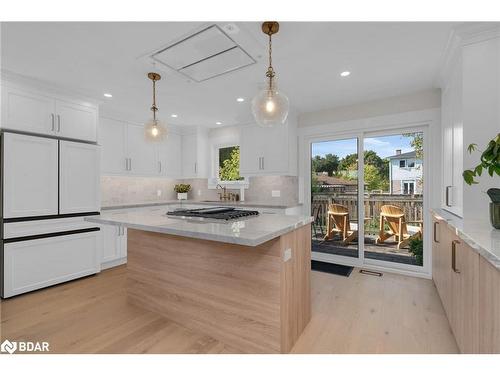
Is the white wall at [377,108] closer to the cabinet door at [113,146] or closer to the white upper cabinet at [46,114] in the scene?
the cabinet door at [113,146]

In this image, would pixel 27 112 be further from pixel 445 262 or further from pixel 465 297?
pixel 445 262

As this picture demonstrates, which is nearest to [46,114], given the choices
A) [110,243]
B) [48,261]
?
[48,261]

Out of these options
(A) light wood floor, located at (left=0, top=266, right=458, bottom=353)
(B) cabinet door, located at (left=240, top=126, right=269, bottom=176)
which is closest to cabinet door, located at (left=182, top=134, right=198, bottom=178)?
(B) cabinet door, located at (left=240, top=126, right=269, bottom=176)

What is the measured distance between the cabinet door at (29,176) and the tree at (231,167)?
2.79 m

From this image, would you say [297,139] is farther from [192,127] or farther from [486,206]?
[486,206]

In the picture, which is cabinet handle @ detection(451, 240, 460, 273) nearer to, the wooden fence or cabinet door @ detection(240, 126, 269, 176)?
the wooden fence

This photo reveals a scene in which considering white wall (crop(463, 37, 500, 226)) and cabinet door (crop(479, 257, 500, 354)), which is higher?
white wall (crop(463, 37, 500, 226))

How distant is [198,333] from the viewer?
195cm

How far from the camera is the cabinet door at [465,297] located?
1.32 metres

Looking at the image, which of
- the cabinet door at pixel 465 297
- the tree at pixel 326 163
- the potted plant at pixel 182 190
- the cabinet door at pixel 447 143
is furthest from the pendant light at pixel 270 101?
the potted plant at pixel 182 190

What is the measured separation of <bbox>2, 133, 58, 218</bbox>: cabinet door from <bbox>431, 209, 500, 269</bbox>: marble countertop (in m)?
3.91

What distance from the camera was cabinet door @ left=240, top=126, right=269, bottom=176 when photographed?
160 inches

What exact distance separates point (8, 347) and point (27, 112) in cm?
236

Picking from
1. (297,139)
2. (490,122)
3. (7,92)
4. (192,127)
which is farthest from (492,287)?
(192,127)
